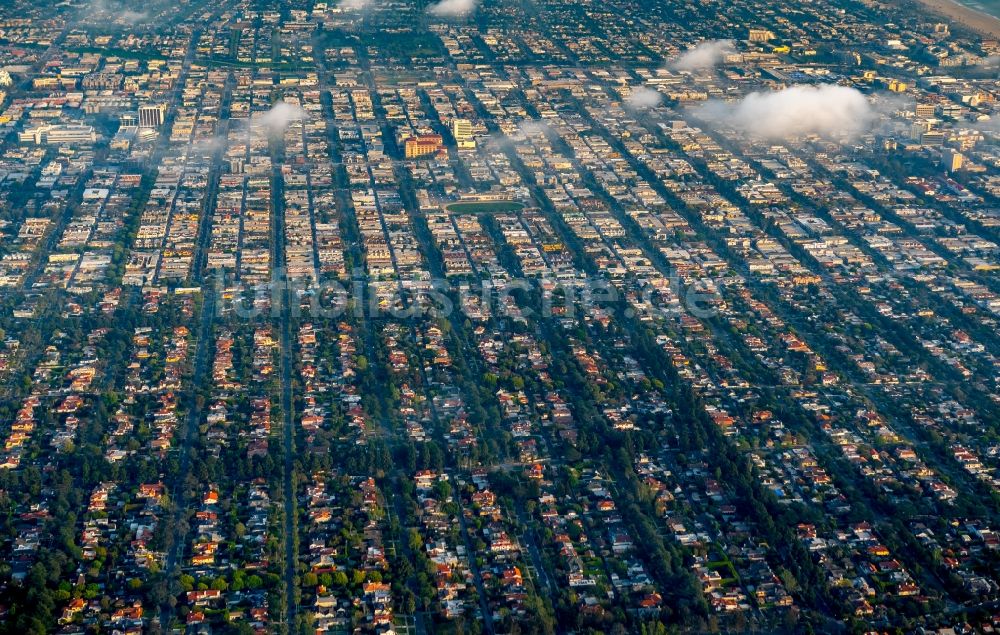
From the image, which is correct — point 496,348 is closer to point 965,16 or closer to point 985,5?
point 965,16

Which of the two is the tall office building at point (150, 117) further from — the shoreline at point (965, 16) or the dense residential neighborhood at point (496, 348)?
the shoreline at point (965, 16)

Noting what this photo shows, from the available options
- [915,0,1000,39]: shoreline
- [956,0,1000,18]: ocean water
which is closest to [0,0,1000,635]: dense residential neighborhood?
[915,0,1000,39]: shoreline

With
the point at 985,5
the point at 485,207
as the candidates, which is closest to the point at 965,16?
the point at 985,5

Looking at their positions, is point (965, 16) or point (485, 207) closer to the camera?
point (485, 207)

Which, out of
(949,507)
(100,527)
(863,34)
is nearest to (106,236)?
(100,527)

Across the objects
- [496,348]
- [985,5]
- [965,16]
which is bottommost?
[985,5]

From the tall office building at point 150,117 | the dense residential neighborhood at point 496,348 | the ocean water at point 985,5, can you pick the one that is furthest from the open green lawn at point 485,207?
the ocean water at point 985,5
